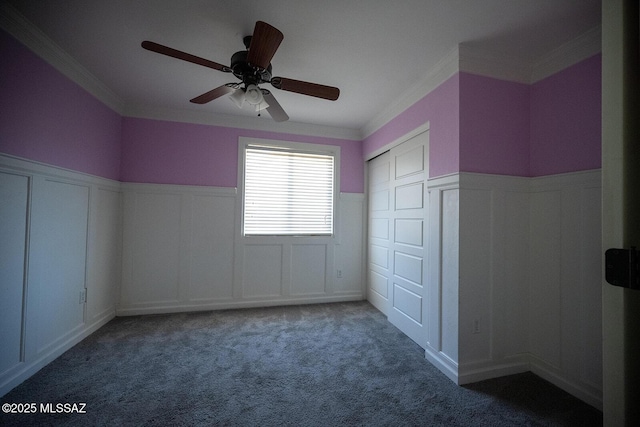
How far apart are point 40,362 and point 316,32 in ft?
11.4

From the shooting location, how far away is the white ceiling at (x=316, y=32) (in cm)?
174

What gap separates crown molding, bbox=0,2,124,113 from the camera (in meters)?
1.83

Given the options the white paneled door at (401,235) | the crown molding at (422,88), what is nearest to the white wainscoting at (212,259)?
the white paneled door at (401,235)

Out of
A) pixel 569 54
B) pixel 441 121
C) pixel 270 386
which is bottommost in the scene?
pixel 270 386

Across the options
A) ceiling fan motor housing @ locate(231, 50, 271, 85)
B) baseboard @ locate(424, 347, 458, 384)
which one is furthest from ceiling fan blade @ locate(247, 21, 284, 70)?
baseboard @ locate(424, 347, 458, 384)

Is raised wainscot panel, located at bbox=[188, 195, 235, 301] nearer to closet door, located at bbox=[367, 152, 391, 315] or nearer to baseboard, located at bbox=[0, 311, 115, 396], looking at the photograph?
baseboard, located at bbox=[0, 311, 115, 396]

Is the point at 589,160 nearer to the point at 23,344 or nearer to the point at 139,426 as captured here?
the point at 139,426

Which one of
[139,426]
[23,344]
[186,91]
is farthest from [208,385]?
[186,91]

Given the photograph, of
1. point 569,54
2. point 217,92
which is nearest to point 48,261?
point 217,92

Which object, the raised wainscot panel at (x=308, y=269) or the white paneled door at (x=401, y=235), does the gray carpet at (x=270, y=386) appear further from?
the raised wainscot panel at (x=308, y=269)

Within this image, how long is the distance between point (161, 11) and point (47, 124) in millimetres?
1449

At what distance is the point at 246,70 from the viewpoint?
1.95 metres

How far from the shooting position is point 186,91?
9.70 feet

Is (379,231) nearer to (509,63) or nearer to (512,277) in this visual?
(512,277)
